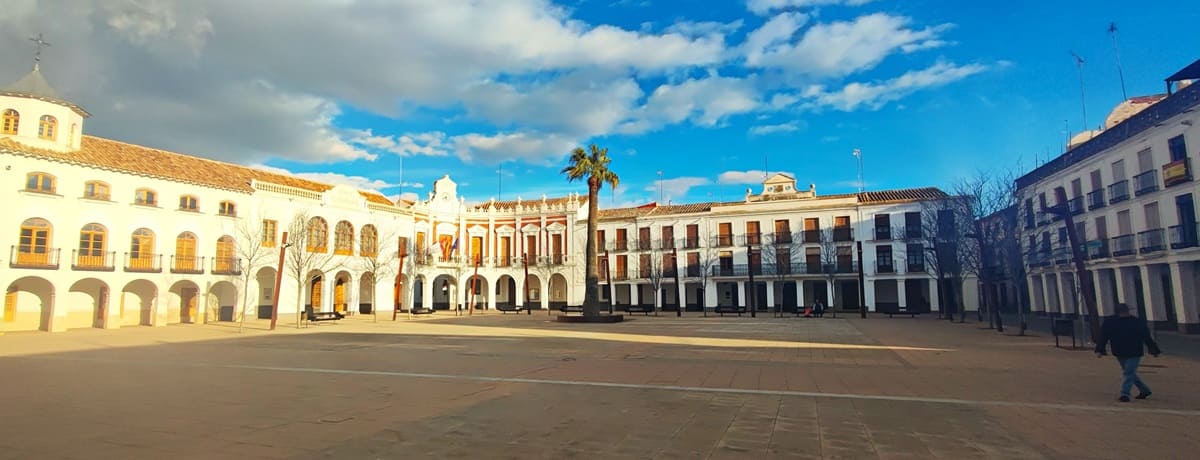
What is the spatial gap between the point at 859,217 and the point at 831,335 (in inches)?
1077

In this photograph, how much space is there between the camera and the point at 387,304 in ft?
146

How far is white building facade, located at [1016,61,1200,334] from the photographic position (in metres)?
23.3

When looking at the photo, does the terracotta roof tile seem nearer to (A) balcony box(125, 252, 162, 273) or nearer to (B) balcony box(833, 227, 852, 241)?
(A) balcony box(125, 252, 162, 273)

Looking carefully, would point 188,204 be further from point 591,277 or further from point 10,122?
point 591,277

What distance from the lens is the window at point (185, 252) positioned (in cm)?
3106

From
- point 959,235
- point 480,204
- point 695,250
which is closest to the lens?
point 959,235

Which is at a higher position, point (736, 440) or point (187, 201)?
point (187, 201)

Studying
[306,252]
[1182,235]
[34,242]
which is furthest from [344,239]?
[1182,235]

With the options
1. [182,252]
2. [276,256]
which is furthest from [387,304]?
[182,252]

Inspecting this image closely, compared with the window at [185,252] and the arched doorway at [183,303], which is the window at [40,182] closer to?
the window at [185,252]

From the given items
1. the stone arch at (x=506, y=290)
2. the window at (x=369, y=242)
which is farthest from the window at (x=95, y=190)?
the stone arch at (x=506, y=290)

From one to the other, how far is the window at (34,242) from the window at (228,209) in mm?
7512

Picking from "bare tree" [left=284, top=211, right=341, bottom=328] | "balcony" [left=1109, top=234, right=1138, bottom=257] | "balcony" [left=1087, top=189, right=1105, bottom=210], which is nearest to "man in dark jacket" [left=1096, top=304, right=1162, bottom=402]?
"balcony" [left=1109, top=234, right=1138, bottom=257]

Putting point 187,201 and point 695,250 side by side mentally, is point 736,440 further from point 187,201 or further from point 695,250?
point 695,250
